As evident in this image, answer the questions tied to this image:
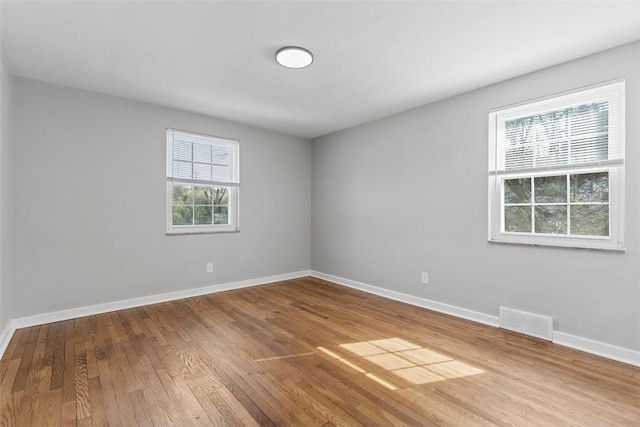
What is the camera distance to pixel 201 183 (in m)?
4.19

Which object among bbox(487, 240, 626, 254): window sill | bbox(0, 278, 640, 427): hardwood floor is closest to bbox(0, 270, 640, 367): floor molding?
bbox(0, 278, 640, 427): hardwood floor

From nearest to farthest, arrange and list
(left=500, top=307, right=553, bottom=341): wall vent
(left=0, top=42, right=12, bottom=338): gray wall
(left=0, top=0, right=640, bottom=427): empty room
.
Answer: (left=0, top=0, right=640, bottom=427): empty room, (left=0, top=42, right=12, bottom=338): gray wall, (left=500, top=307, right=553, bottom=341): wall vent

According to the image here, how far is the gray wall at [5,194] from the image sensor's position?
2.54m

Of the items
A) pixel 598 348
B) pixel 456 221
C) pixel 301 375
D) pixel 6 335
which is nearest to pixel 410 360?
pixel 301 375

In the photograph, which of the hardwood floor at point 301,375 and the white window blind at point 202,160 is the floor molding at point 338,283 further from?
the white window blind at point 202,160

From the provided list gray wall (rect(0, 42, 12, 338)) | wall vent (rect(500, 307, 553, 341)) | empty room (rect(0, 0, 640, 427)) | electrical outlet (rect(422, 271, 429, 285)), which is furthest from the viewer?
electrical outlet (rect(422, 271, 429, 285))

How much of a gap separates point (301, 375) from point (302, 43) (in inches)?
98.5

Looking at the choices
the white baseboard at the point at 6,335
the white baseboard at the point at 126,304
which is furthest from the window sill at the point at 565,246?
the white baseboard at the point at 6,335

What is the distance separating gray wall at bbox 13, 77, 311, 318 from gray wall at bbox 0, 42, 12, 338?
6.0 inches

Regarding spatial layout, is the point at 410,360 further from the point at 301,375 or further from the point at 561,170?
the point at 561,170

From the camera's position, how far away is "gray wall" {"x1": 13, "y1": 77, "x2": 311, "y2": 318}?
3016mm

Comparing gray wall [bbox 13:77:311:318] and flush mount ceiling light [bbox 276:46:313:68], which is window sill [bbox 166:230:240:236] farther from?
flush mount ceiling light [bbox 276:46:313:68]

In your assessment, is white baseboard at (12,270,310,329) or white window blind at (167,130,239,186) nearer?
white baseboard at (12,270,310,329)

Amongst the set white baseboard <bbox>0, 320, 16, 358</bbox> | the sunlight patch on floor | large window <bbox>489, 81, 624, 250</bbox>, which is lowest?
the sunlight patch on floor
